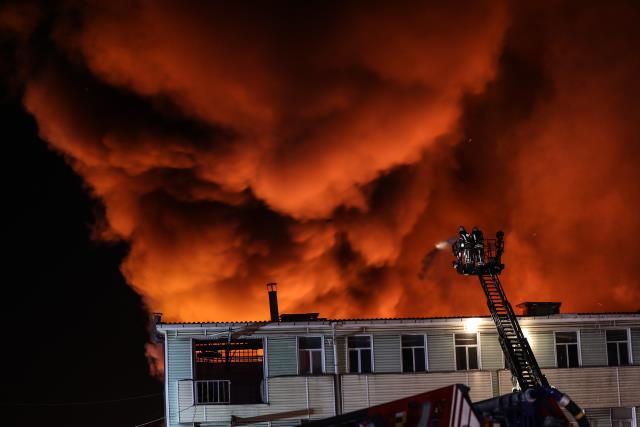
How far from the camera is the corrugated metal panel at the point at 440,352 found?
107ft

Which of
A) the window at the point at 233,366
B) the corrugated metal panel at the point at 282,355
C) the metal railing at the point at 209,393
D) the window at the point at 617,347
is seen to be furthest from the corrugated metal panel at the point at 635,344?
the metal railing at the point at 209,393

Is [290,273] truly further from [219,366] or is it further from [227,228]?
[219,366]

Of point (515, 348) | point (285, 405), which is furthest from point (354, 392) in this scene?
point (515, 348)

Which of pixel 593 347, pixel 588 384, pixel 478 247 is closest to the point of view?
pixel 478 247

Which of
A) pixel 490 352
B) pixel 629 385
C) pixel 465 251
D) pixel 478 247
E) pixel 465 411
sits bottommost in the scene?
pixel 629 385

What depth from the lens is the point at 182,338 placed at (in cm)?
3120

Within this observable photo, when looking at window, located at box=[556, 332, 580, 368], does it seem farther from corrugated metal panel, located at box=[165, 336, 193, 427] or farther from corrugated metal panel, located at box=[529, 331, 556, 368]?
corrugated metal panel, located at box=[165, 336, 193, 427]

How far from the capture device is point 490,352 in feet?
108

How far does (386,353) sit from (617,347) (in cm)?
949

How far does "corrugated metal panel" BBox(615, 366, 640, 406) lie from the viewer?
3294 cm

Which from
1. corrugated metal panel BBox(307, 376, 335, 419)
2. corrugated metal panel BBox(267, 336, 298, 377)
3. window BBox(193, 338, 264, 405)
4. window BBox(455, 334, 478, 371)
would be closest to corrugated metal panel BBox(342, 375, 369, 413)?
corrugated metal panel BBox(307, 376, 335, 419)

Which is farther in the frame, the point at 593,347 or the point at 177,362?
the point at 593,347

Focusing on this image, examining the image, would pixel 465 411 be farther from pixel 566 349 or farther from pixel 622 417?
pixel 622 417

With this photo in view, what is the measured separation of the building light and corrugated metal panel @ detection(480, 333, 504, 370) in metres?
0.39
